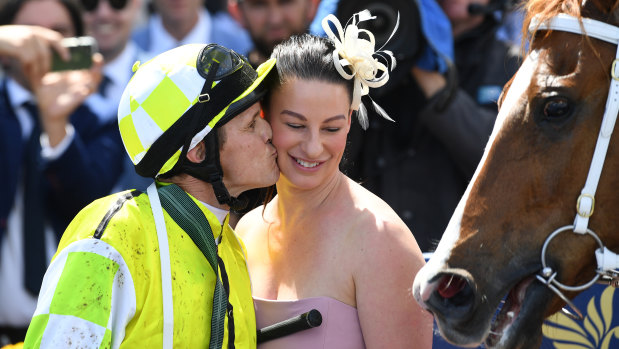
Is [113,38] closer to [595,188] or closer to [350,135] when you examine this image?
[350,135]

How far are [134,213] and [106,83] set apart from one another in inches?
116

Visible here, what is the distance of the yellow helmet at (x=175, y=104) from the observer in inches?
105

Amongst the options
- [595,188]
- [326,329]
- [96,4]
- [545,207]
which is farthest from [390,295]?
[96,4]

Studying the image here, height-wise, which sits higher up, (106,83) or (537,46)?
(537,46)

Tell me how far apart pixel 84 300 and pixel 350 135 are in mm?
2220

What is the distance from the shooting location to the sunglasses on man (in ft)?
19.2

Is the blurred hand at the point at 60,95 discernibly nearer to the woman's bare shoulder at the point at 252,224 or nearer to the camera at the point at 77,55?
the camera at the point at 77,55

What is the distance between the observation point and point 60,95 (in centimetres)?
459

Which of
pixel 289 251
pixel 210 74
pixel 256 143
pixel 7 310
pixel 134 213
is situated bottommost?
pixel 7 310

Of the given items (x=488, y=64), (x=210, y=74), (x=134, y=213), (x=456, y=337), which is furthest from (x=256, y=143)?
(x=488, y=64)

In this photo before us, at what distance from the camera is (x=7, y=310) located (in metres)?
4.41

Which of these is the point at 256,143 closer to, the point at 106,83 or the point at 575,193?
the point at 575,193

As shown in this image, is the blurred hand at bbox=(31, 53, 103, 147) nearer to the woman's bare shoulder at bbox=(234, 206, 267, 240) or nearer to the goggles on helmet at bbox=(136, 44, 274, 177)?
the woman's bare shoulder at bbox=(234, 206, 267, 240)

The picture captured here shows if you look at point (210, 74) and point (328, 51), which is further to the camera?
point (328, 51)
